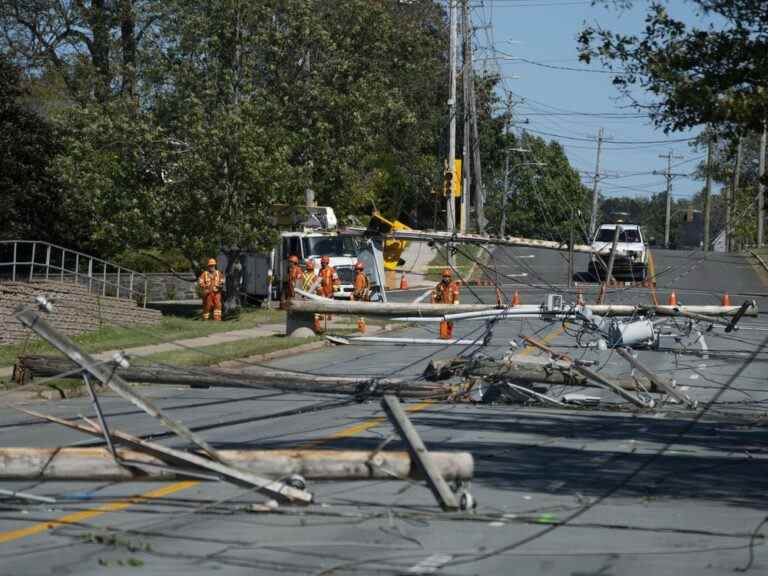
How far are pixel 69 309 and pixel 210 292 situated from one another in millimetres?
7391

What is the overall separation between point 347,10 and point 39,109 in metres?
15.9

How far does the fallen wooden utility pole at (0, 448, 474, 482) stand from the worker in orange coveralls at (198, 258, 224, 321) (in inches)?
998

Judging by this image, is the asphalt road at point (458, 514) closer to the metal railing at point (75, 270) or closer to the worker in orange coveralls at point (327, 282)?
the worker in orange coveralls at point (327, 282)

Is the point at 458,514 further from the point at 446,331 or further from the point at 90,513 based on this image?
the point at 446,331

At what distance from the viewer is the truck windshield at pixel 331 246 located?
128ft

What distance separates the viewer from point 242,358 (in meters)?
24.1

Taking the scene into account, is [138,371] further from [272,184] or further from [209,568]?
[272,184]

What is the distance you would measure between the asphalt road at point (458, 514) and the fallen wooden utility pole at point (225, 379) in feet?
1.42

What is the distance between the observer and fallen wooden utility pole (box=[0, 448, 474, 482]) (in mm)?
8672

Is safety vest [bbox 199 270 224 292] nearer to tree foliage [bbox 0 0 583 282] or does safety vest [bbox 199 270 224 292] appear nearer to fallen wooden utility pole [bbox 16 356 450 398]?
tree foliage [bbox 0 0 583 282]

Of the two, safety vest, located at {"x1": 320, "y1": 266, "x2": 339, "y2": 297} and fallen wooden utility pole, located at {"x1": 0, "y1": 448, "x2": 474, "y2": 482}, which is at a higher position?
safety vest, located at {"x1": 320, "y1": 266, "x2": 339, "y2": 297}

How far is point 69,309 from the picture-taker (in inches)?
1067

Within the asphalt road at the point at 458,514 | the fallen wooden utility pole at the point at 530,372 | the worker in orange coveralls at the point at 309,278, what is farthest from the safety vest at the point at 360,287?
the asphalt road at the point at 458,514

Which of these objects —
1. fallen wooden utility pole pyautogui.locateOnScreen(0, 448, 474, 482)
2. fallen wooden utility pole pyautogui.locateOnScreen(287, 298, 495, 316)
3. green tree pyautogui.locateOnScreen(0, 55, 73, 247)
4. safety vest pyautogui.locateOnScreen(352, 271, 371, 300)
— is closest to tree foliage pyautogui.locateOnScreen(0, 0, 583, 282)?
green tree pyautogui.locateOnScreen(0, 55, 73, 247)
